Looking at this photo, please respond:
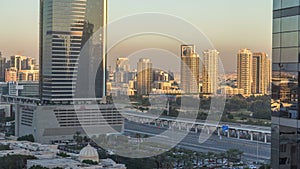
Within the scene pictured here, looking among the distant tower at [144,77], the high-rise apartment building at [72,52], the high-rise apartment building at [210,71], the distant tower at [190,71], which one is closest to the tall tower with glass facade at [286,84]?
the distant tower at [144,77]

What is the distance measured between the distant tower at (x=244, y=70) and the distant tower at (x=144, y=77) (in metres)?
3.23

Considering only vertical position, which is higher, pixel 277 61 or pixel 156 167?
pixel 277 61

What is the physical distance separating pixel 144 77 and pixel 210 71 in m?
1.80

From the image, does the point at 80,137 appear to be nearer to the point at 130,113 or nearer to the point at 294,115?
the point at 130,113

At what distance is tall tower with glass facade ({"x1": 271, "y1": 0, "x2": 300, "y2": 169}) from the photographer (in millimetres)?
1440

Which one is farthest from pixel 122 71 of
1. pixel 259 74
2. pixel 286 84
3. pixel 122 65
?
pixel 286 84

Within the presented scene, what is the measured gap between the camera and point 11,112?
15953mm

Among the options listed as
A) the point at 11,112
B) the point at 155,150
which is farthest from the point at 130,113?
the point at 155,150

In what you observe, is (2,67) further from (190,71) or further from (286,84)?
(286,84)

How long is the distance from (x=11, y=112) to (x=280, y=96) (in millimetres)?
15167

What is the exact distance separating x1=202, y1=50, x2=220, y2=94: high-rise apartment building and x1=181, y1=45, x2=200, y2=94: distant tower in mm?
243

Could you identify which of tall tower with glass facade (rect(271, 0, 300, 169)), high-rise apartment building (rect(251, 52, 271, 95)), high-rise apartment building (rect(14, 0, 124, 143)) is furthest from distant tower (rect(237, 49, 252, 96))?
tall tower with glass facade (rect(271, 0, 300, 169))

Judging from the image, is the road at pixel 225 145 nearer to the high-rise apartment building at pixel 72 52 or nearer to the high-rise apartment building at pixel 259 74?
the high-rise apartment building at pixel 72 52

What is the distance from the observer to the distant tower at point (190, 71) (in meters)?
11.2
